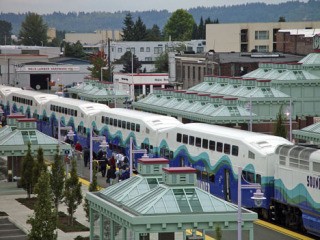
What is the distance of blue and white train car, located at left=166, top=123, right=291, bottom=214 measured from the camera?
45312 millimetres

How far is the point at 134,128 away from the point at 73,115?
49.3 feet

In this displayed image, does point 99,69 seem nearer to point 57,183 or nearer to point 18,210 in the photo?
point 18,210

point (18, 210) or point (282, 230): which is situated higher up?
point (282, 230)

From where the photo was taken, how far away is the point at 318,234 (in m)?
39.9

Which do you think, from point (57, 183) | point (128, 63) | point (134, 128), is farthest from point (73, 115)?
point (128, 63)

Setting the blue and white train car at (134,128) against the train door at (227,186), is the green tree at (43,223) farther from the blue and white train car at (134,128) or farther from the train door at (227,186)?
the blue and white train car at (134,128)

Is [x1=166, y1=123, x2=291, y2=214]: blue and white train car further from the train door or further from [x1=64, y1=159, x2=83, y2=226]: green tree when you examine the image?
[x1=64, y1=159, x2=83, y2=226]: green tree

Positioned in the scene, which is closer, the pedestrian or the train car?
the train car

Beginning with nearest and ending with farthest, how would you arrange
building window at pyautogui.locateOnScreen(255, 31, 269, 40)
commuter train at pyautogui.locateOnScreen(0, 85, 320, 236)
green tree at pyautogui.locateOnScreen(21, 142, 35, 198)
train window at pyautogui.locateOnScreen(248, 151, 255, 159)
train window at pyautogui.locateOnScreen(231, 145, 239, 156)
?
commuter train at pyautogui.locateOnScreen(0, 85, 320, 236)
train window at pyautogui.locateOnScreen(248, 151, 255, 159)
train window at pyautogui.locateOnScreen(231, 145, 239, 156)
green tree at pyautogui.locateOnScreen(21, 142, 35, 198)
building window at pyautogui.locateOnScreen(255, 31, 269, 40)

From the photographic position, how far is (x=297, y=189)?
42125 millimetres

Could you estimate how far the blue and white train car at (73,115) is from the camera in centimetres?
7575

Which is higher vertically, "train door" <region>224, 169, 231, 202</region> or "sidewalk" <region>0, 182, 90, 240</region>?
"train door" <region>224, 169, 231, 202</region>

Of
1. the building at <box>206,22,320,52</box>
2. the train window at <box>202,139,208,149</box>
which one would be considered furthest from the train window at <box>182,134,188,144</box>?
the building at <box>206,22,320,52</box>

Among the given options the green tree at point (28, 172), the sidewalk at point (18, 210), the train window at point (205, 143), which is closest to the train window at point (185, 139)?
the train window at point (205, 143)
